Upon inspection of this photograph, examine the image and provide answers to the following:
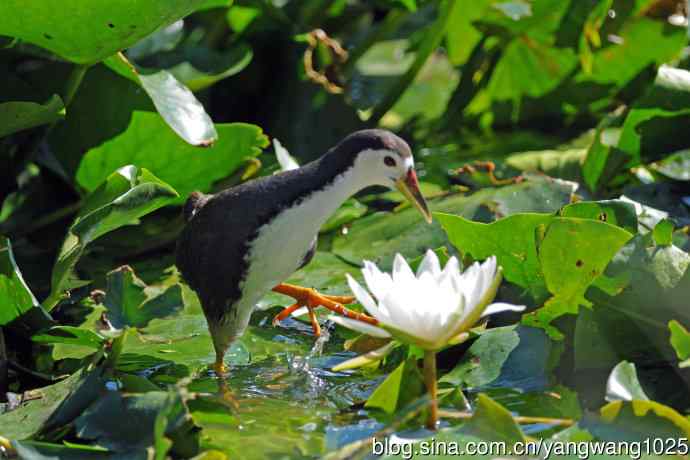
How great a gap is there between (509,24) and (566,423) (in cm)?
191

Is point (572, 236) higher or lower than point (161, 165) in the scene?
higher

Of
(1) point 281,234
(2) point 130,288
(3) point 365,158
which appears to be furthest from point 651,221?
(2) point 130,288

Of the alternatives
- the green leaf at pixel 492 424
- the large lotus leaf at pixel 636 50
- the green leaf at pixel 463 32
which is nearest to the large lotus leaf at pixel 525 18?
the green leaf at pixel 463 32

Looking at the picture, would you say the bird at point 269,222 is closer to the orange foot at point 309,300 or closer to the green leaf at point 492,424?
the orange foot at point 309,300

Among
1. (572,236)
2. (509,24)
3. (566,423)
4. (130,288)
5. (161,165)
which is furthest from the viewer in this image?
(509,24)

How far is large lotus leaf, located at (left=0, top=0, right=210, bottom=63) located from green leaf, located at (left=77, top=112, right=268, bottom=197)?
15.6 inches

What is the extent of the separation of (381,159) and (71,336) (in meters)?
0.77

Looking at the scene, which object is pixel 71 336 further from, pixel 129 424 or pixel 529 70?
pixel 529 70

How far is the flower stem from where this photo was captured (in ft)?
6.23

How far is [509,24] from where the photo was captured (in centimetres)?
356

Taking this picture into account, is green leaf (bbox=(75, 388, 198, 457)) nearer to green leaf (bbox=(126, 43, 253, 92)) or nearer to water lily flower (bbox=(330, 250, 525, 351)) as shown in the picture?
water lily flower (bbox=(330, 250, 525, 351))

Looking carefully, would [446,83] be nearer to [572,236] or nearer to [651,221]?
[651,221]

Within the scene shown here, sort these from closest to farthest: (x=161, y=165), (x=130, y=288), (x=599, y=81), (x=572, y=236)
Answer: (x=572, y=236), (x=130, y=288), (x=161, y=165), (x=599, y=81)

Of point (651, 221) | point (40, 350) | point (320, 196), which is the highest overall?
point (320, 196)
